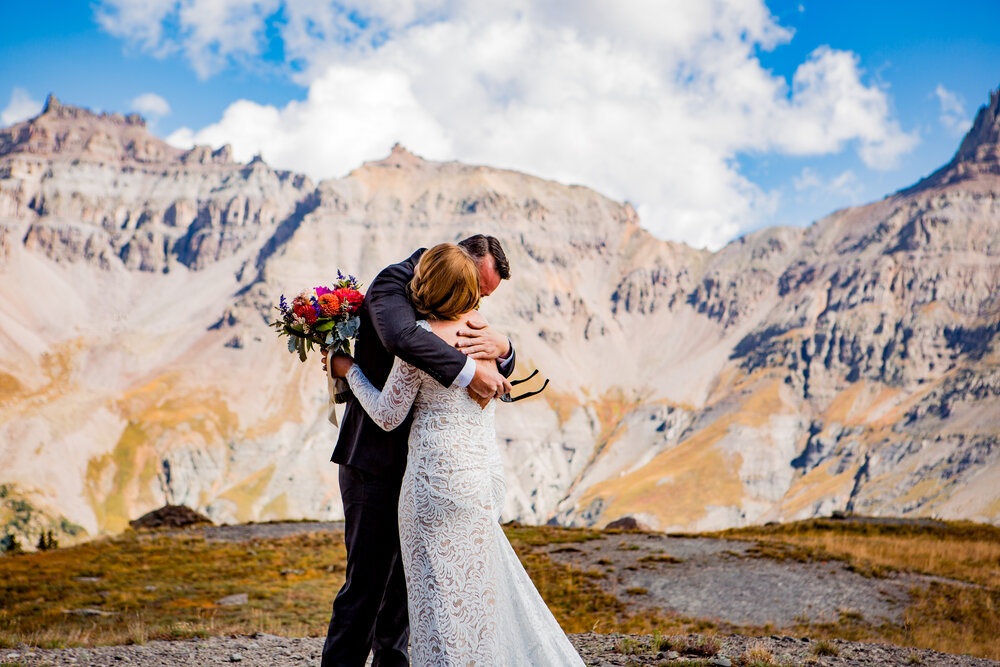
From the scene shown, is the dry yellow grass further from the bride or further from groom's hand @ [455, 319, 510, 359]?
groom's hand @ [455, 319, 510, 359]

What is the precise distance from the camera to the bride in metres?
5.88

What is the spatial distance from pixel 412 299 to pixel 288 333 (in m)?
1.38

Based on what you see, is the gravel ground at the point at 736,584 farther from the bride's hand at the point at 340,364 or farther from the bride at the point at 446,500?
the bride's hand at the point at 340,364

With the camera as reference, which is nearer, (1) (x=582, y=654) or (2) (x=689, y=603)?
(1) (x=582, y=654)

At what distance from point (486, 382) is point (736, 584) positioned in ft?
53.7

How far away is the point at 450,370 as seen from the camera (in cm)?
574

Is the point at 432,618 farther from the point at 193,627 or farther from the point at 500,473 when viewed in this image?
the point at 193,627

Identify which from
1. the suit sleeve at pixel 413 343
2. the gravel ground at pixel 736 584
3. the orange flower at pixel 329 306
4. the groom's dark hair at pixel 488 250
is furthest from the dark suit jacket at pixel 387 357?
the gravel ground at pixel 736 584

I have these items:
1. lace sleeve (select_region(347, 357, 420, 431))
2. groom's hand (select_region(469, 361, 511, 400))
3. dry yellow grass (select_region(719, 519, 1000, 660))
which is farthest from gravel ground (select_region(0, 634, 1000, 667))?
lace sleeve (select_region(347, 357, 420, 431))

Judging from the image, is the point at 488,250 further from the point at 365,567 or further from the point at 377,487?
the point at 365,567

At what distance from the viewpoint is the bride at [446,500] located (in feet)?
19.3

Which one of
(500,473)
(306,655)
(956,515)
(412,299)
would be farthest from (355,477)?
(956,515)

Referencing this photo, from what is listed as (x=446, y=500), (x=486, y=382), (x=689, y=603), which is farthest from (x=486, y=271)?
(x=689, y=603)

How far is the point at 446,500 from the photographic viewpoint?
5875mm
